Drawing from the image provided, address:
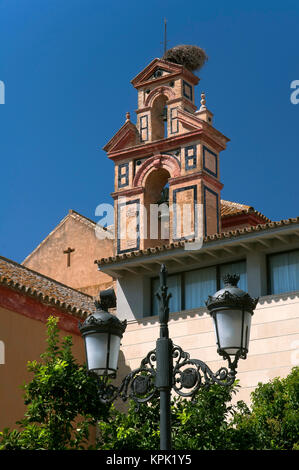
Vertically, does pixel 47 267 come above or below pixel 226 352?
above

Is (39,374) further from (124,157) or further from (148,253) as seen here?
(124,157)

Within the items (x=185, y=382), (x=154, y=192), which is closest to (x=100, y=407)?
(x=185, y=382)

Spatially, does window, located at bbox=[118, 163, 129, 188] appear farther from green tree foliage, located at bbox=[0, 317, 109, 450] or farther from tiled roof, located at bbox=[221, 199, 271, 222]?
green tree foliage, located at bbox=[0, 317, 109, 450]

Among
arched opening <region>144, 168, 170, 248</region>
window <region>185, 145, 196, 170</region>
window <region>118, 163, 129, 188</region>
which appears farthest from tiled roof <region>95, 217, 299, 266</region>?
window <region>118, 163, 129, 188</region>

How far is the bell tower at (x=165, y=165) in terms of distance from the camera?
25344mm

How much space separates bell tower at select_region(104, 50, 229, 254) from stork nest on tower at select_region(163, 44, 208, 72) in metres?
1.42

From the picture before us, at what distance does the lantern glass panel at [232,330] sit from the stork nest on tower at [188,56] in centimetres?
2136

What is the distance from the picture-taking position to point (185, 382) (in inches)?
332

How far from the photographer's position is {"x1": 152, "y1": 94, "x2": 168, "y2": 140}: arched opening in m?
27.2

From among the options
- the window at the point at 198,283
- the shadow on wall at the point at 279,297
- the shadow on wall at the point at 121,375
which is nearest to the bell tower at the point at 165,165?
the window at the point at 198,283

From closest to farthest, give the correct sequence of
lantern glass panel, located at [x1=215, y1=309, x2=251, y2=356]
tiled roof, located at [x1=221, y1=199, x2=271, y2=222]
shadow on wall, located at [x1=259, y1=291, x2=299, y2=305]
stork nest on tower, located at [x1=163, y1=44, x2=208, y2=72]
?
lantern glass panel, located at [x1=215, y1=309, x2=251, y2=356] → shadow on wall, located at [x1=259, y1=291, x2=299, y2=305] → tiled roof, located at [x1=221, y1=199, x2=271, y2=222] → stork nest on tower, located at [x1=163, y1=44, x2=208, y2=72]

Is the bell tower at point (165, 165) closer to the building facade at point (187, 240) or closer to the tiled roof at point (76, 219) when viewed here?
the building facade at point (187, 240)

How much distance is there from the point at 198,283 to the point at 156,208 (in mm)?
6279
